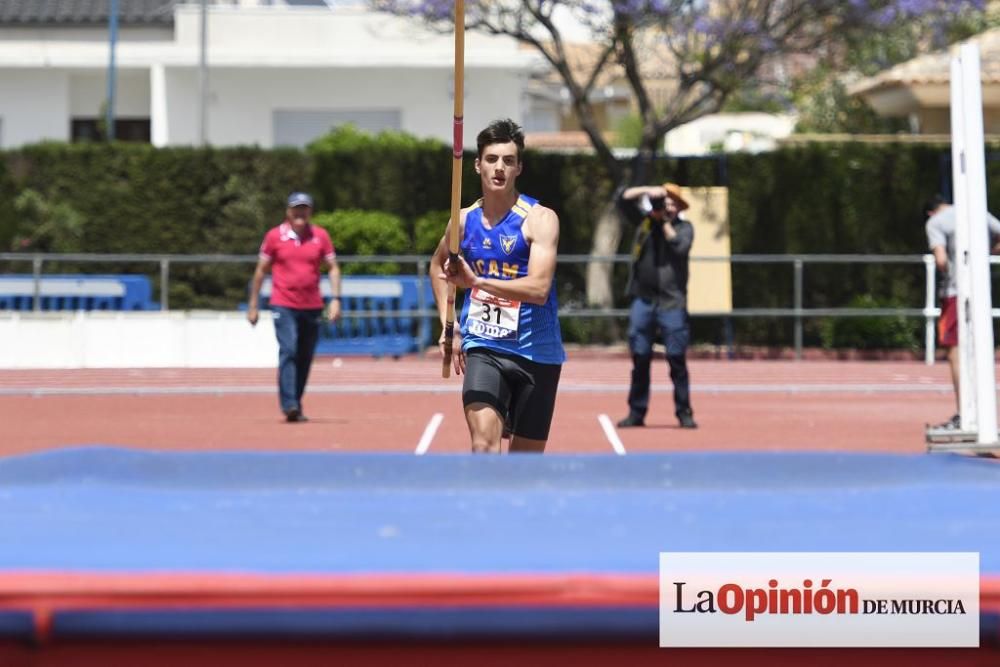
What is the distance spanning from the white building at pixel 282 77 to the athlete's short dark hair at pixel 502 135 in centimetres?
2932

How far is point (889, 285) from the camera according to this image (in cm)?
2567

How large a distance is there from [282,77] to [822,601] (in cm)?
3390

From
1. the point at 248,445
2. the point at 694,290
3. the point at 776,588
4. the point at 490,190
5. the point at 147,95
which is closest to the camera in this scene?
the point at 776,588

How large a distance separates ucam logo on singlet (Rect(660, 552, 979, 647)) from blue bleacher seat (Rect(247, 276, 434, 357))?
63.0 ft

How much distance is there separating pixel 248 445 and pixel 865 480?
837 cm

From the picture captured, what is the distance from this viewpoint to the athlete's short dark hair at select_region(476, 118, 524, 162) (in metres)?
6.93

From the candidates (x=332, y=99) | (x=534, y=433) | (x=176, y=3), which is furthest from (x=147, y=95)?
(x=534, y=433)

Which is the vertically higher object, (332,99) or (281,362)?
(332,99)

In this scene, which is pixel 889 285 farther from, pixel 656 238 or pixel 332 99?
pixel 332 99

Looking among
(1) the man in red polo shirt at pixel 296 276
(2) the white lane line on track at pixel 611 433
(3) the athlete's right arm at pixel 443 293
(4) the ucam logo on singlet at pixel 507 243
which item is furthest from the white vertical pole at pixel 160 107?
(4) the ucam logo on singlet at pixel 507 243

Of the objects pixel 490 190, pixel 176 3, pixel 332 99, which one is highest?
pixel 176 3

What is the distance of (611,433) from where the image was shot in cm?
1402

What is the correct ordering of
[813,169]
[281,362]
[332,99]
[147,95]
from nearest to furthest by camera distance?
[281,362]
[813,169]
[332,99]
[147,95]

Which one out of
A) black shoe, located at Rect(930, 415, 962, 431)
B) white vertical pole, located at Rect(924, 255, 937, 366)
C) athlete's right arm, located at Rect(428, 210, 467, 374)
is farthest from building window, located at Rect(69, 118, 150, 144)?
athlete's right arm, located at Rect(428, 210, 467, 374)
